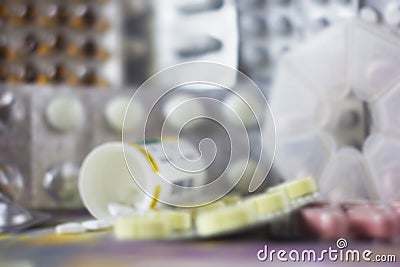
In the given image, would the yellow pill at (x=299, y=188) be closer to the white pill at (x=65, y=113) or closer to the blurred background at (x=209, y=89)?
the blurred background at (x=209, y=89)

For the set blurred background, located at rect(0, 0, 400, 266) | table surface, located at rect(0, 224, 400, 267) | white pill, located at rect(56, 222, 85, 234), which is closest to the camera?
table surface, located at rect(0, 224, 400, 267)

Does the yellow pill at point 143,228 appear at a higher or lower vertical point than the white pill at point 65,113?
lower

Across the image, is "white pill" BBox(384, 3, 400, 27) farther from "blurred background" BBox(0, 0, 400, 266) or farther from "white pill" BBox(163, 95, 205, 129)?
"white pill" BBox(163, 95, 205, 129)

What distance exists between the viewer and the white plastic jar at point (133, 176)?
59cm

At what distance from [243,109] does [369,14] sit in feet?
0.62

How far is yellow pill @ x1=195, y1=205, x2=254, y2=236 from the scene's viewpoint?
472 mm

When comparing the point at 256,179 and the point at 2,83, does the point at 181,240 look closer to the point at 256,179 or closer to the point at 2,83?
the point at 256,179

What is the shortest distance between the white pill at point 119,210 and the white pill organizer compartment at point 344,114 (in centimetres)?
19

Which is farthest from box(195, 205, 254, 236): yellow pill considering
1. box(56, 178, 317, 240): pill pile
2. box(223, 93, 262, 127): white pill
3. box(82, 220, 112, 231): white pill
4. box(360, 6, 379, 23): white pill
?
box(360, 6, 379, 23): white pill

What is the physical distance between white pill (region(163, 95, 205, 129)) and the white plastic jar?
0.06 metres

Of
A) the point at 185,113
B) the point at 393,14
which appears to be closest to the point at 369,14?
the point at 393,14

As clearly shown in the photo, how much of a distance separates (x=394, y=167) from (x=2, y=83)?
487 millimetres

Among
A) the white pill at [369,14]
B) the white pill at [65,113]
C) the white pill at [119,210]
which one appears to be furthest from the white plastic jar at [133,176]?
the white pill at [369,14]

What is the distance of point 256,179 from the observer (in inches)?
25.9
